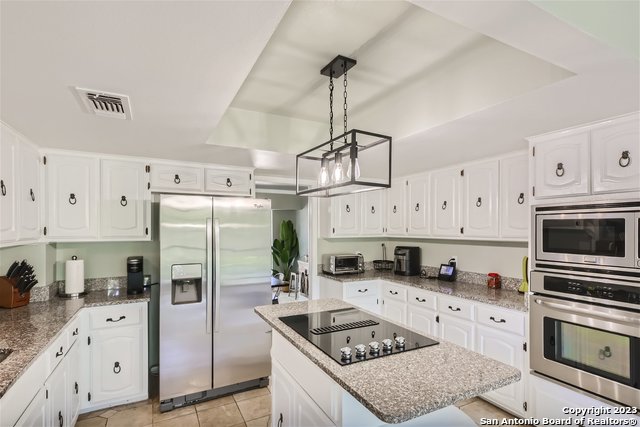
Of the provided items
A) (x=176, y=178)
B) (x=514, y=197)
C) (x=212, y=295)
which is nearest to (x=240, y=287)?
(x=212, y=295)

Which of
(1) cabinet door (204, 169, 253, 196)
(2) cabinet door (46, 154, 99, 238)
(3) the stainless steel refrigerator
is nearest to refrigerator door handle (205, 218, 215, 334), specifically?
(3) the stainless steel refrigerator

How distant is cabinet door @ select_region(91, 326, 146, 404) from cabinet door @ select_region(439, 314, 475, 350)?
2.64m

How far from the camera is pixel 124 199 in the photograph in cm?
303

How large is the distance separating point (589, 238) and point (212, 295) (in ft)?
9.27

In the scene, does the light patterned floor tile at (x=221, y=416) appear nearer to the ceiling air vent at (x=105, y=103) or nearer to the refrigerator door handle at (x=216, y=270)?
the refrigerator door handle at (x=216, y=270)

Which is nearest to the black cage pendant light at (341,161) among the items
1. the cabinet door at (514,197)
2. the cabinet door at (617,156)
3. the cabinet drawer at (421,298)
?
the cabinet door at (617,156)

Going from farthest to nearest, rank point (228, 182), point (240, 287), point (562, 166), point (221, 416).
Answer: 1. point (228, 182)
2. point (240, 287)
3. point (221, 416)
4. point (562, 166)

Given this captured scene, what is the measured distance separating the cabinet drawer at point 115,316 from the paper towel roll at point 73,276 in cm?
37

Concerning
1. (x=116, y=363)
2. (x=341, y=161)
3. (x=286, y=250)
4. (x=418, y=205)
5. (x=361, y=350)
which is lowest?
(x=116, y=363)

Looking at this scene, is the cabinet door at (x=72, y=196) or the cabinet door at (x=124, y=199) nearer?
the cabinet door at (x=72, y=196)

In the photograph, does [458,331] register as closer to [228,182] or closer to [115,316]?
[228,182]

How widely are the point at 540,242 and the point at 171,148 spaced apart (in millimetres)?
2820

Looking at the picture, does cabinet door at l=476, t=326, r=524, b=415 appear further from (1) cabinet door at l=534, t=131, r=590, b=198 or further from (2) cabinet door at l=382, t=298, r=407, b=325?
(1) cabinet door at l=534, t=131, r=590, b=198

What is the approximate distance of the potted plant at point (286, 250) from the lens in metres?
7.43
